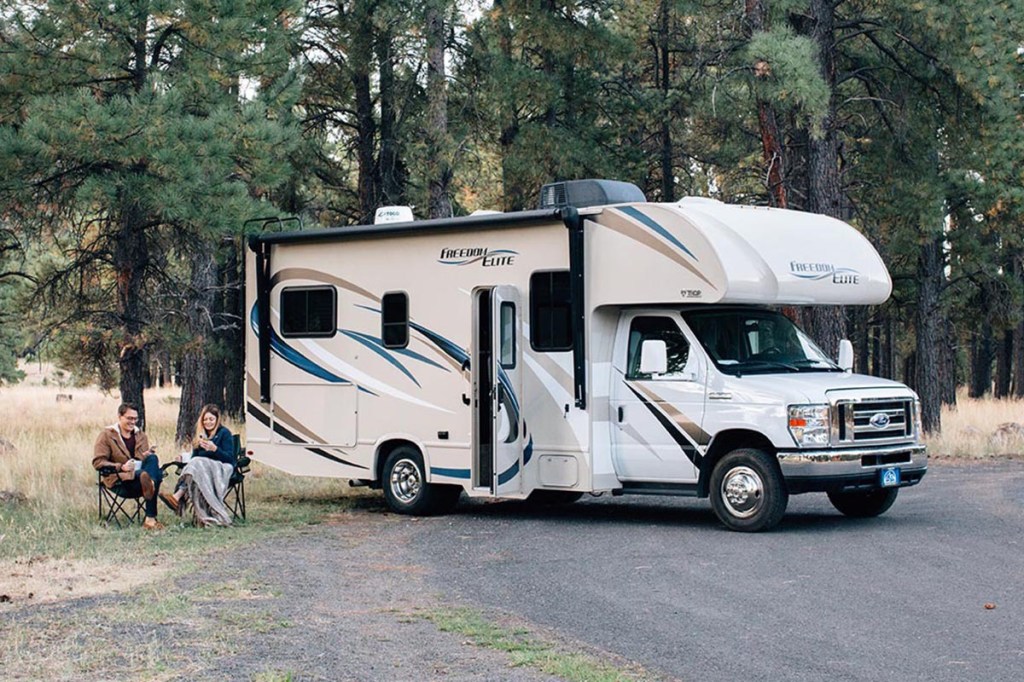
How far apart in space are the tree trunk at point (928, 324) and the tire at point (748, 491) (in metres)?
16.5

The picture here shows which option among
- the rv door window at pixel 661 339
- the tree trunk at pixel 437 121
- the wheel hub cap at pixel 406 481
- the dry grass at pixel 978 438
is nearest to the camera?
the rv door window at pixel 661 339

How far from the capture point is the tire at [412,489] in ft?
51.5

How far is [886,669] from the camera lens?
7.99m

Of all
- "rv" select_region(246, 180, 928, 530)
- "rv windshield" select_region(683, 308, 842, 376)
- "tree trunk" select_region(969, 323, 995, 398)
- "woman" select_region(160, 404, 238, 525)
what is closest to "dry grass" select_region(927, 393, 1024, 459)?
"rv" select_region(246, 180, 928, 530)

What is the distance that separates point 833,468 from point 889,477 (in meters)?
0.71

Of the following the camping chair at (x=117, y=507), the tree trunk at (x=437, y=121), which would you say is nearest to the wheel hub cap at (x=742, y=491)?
the camping chair at (x=117, y=507)

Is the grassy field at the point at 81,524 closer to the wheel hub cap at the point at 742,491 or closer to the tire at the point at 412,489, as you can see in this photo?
the tire at the point at 412,489

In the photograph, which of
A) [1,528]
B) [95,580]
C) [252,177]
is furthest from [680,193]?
[95,580]

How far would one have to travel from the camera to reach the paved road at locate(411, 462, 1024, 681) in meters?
8.40

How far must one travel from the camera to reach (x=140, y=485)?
47.1ft

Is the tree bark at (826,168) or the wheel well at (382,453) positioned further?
the tree bark at (826,168)

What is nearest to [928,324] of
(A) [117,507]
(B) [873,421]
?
(B) [873,421]

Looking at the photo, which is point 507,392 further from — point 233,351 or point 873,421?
point 233,351

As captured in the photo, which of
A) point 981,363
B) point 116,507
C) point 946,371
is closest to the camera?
point 116,507
